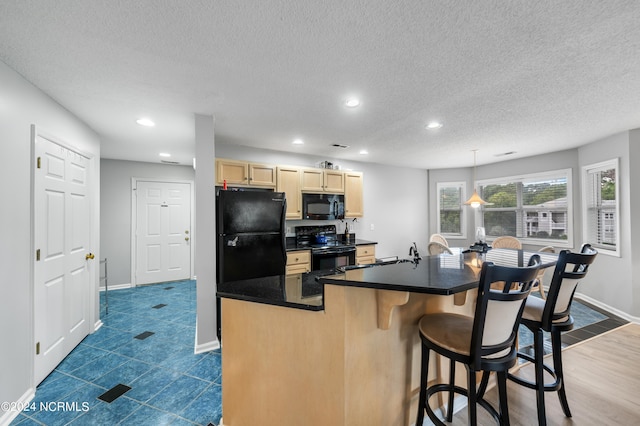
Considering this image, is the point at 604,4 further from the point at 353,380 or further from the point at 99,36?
the point at 99,36

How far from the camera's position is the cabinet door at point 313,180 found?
4.27 m

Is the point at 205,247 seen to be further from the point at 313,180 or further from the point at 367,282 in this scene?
the point at 313,180

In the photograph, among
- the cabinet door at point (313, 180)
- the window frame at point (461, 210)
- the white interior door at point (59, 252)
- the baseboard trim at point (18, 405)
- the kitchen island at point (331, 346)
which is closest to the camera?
the kitchen island at point (331, 346)

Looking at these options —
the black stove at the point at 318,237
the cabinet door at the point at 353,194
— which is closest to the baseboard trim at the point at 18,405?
the black stove at the point at 318,237

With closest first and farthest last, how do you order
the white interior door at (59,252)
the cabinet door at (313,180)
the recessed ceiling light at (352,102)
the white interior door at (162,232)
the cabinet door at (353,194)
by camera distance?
1. the white interior door at (59,252)
2. the recessed ceiling light at (352,102)
3. the cabinet door at (313,180)
4. the cabinet door at (353,194)
5. the white interior door at (162,232)

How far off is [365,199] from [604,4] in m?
4.14

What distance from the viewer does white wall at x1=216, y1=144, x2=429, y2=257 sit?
208 inches

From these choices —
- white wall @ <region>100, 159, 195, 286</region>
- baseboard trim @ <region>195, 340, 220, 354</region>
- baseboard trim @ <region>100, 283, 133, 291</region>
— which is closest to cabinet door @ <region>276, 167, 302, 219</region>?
baseboard trim @ <region>195, 340, 220, 354</region>

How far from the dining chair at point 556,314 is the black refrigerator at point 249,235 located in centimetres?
239

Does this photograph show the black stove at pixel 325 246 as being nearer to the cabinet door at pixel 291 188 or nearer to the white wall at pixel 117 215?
the cabinet door at pixel 291 188

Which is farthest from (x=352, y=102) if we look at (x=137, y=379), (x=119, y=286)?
(x=119, y=286)

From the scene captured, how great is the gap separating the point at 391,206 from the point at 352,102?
3643 millimetres

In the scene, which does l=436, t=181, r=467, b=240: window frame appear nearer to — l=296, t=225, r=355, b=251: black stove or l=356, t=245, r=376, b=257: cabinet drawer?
l=356, t=245, r=376, b=257: cabinet drawer

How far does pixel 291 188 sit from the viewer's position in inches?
163
